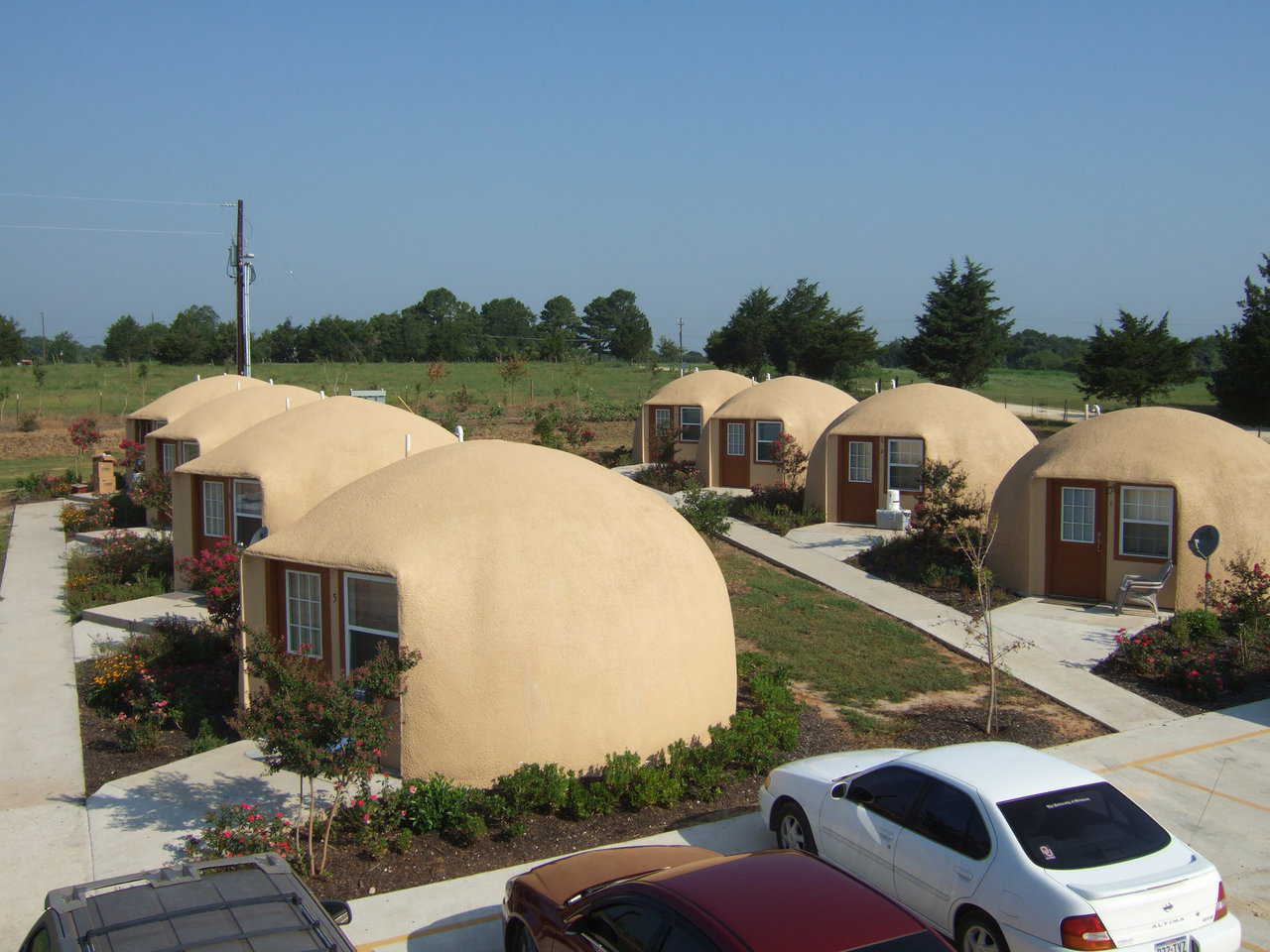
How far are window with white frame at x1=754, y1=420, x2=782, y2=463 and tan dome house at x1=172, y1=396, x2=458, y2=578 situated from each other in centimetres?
1200

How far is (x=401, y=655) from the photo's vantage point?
976 cm

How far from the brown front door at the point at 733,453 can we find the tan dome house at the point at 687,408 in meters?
1.72

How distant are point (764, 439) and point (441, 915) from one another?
22606mm

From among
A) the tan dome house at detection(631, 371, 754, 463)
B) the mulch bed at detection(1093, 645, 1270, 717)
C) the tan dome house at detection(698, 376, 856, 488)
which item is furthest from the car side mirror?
the tan dome house at detection(631, 371, 754, 463)

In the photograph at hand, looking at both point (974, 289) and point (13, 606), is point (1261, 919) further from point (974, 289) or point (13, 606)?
point (974, 289)

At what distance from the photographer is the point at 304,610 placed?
11.9 meters

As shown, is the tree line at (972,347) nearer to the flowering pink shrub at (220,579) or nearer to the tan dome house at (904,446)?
the tan dome house at (904,446)

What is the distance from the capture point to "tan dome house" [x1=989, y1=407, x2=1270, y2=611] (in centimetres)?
1748

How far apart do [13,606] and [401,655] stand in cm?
1289

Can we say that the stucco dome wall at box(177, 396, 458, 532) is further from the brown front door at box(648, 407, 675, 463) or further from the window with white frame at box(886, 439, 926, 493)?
the brown front door at box(648, 407, 675, 463)

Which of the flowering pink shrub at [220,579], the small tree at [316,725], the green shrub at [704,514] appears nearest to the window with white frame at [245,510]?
the flowering pink shrub at [220,579]

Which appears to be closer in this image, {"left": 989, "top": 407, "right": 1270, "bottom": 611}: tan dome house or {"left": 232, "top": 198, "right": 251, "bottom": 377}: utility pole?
{"left": 989, "top": 407, "right": 1270, "bottom": 611}: tan dome house

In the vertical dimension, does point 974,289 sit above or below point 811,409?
above

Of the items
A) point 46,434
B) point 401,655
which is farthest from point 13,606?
point 46,434
